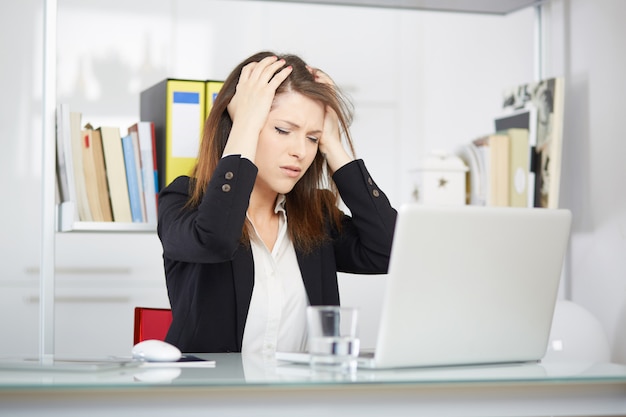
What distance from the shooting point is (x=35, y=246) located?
3.37m

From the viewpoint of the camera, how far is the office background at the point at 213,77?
336 centimetres

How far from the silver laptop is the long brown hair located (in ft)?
2.12

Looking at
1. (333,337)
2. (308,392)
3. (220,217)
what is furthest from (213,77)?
(308,392)

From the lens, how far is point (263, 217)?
1968 millimetres

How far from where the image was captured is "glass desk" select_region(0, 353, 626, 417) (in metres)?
0.98

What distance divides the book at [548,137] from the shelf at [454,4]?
11.5 inches

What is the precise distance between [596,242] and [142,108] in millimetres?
1385

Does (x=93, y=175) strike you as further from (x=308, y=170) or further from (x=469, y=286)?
(x=469, y=286)

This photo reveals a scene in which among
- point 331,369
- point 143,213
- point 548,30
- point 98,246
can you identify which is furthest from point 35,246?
point 331,369

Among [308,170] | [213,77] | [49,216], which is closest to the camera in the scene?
[308,170]

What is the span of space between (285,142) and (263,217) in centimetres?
23

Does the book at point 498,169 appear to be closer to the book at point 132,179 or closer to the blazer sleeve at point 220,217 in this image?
the book at point 132,179

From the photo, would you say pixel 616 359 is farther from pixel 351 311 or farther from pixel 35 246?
pixel 35 246

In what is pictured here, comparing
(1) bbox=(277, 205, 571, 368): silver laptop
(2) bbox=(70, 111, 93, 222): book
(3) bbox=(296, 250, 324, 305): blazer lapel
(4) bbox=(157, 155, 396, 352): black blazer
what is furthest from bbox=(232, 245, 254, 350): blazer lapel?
(2) bbox=(70, 111, 93, 222): book
